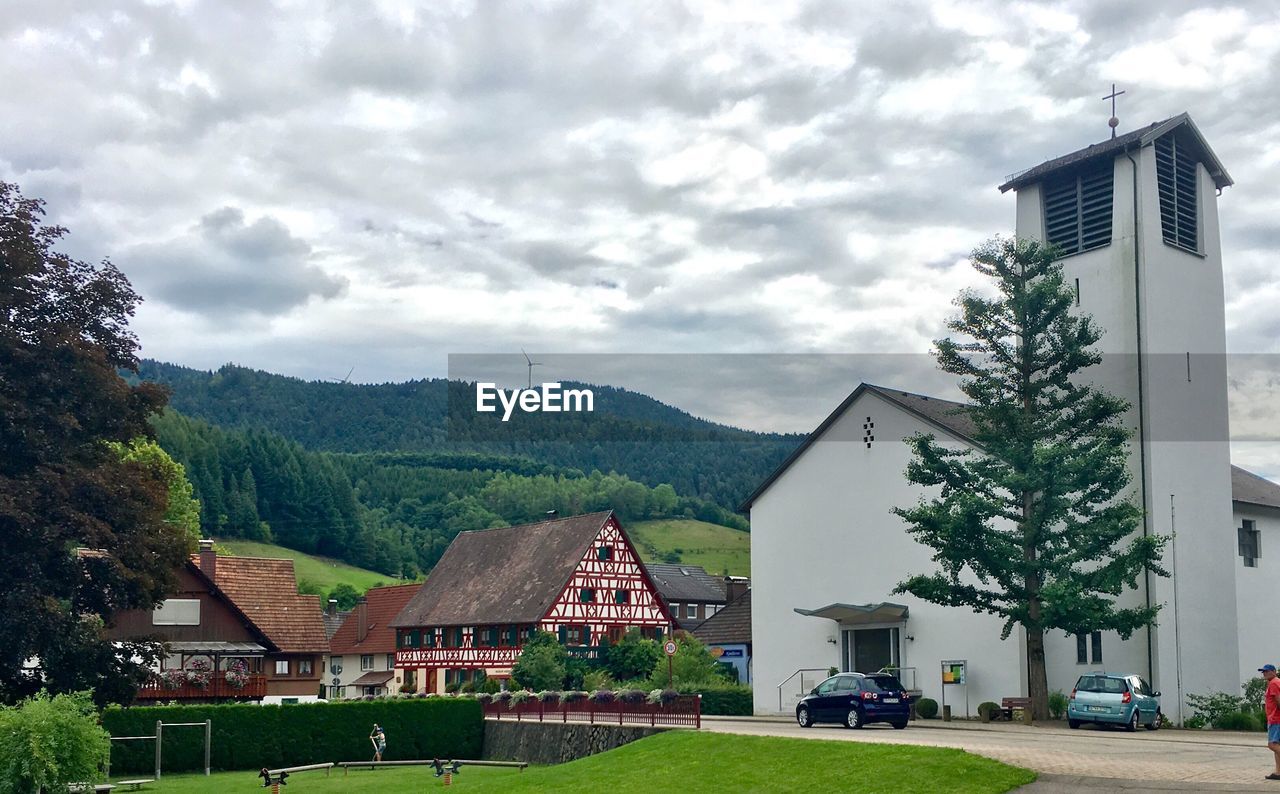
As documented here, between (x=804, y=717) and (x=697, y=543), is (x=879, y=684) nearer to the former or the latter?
(x=804, y=717)

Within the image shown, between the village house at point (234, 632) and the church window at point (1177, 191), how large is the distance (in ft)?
118

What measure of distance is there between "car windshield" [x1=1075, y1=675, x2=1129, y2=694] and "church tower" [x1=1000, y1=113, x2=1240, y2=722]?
6.23 meters

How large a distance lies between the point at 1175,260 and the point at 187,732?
3332 centimetres

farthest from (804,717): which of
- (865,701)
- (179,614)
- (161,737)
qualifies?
(179,614)

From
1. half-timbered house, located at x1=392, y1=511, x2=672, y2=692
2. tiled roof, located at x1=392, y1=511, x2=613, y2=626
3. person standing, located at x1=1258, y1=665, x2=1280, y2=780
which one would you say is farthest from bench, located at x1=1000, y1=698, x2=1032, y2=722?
tiled roof, located at x1=392, y1=511, x2=613, y2=626

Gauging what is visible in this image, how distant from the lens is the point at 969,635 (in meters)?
39.8

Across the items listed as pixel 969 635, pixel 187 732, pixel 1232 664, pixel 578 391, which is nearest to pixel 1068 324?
pixel 969 635

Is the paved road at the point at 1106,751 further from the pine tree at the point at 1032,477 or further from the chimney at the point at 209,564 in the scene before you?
the chimney at the point at 209,564

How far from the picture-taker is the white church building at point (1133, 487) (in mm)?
38781

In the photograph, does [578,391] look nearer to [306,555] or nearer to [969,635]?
[969,635]

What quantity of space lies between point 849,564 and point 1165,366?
38.3ft

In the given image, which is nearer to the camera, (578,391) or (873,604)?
(873,604)

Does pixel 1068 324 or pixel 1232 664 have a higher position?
pixel 1068 324

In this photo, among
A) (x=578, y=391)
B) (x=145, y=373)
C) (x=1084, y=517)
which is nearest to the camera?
(x=1084, y=517)
